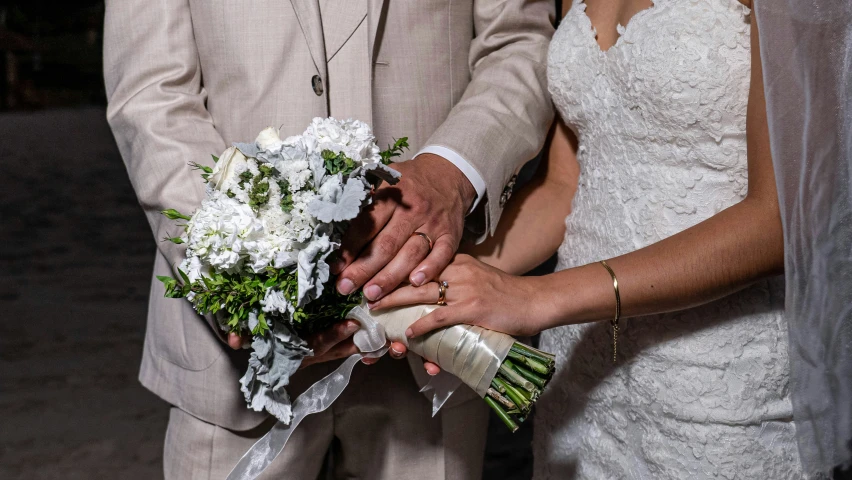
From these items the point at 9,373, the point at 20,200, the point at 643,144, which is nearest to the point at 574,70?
the point at 643,144

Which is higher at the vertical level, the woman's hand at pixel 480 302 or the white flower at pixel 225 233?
the white flower at pixel 225 233

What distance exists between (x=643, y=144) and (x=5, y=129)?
11.3 m

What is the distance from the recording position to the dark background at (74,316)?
3.93m

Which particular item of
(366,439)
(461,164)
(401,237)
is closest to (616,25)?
(461,164)

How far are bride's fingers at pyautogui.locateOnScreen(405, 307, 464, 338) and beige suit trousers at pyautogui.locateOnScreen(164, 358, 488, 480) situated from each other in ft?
1.28

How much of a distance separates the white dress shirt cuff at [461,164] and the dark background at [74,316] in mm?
2316

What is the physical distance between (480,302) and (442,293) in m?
0.07

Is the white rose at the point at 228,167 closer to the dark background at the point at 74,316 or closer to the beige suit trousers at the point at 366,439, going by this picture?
the beige suit trousers at the point at 366,439

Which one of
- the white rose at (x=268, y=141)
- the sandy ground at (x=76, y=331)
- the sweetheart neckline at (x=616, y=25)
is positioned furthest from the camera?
the sandy ground at (x=76, y=331)

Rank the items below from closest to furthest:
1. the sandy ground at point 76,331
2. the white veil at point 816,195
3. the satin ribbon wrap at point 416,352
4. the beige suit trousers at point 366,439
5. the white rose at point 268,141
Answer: the white veil at point 816,195, the white rose at point 268,141, the satin ribbon wrap at point 416,352, the beige suit trousers at point 366,439, the sandy ground at point 76,331

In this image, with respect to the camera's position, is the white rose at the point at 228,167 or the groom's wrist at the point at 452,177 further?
the groom's wrist at the point at 452,177

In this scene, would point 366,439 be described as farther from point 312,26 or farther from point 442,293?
point 312,26

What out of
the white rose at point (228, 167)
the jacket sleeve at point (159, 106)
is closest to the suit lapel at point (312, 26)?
the jacket sleeve at point (159, 106)

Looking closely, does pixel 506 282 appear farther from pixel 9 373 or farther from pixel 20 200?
pixel 20 200
